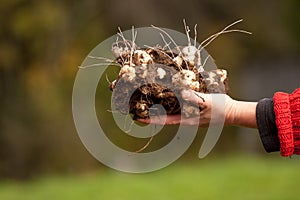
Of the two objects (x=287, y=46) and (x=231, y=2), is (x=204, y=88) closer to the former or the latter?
(x=231, y=2)

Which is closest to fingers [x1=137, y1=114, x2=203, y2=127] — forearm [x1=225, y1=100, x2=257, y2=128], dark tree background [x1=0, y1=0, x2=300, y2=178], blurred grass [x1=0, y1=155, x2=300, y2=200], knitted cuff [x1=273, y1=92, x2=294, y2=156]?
forearm [x1=225, y1=100, x2=257, y2=128]

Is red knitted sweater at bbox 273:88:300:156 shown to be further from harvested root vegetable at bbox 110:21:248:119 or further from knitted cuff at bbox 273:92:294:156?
harvested root vegetable at bbox 110:21:248:119

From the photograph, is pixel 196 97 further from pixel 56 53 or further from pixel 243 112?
pixel 56 53

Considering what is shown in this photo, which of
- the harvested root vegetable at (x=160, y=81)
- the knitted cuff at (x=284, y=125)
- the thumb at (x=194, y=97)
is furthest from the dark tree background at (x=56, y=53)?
the knitted cuff at (x=284, y=125)

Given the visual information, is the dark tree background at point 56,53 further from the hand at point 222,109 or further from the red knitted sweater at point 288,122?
the red knitted sweater at point 288,122

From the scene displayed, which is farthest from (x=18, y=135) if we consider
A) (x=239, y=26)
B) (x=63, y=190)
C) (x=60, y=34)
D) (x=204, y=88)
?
(x=204, y=88)

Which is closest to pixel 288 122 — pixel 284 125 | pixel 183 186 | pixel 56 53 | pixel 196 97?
pixel 284 125
